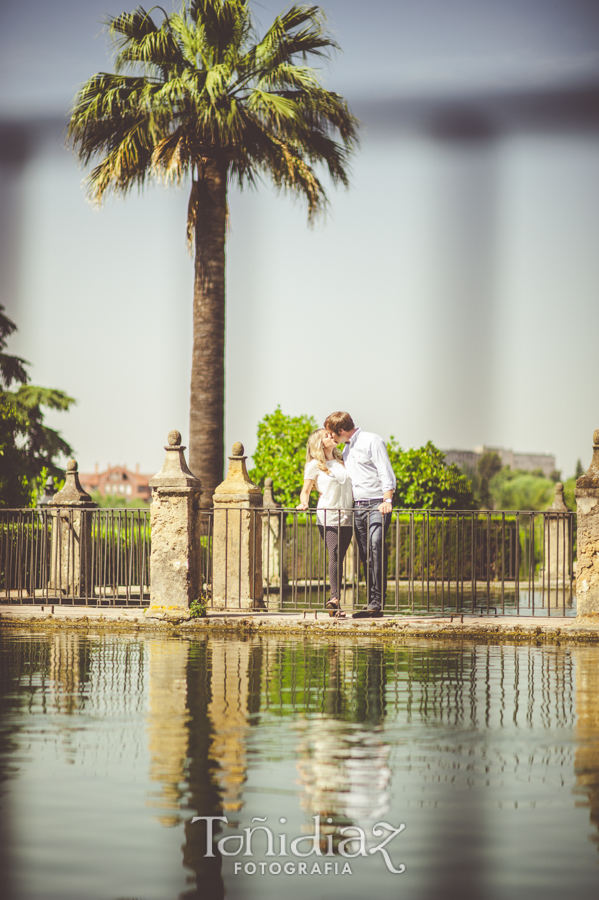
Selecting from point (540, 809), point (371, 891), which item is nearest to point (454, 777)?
point (540, 809)

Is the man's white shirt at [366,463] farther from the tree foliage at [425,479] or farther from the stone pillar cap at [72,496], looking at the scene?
the tree foliage at [425,479]

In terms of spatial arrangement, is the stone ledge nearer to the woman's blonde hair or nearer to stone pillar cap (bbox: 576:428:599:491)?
stone pillar cap (bbox: 576:428:599:491)

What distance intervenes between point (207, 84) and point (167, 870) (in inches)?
691

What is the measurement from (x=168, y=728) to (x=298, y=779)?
1.41 meters

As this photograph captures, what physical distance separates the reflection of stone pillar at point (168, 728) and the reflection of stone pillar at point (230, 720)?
0.17 meters

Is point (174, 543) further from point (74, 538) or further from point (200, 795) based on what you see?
point (200, 795)

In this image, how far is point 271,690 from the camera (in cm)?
742

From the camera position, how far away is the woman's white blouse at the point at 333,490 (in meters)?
12.0

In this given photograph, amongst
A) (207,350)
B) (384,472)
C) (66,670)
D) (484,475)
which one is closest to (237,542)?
(384,472)

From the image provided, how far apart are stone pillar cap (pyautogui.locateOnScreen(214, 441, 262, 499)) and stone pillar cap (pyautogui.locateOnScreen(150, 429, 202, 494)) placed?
2.86 ft

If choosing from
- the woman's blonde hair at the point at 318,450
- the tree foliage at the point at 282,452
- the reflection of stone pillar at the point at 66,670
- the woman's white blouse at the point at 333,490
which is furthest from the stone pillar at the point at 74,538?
the tree foliage at the point at 282,452

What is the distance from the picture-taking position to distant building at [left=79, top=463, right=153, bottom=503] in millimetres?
99062

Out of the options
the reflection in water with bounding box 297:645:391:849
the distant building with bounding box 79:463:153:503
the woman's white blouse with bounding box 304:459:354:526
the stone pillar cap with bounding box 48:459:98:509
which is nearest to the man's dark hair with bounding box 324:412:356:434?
the woman's white blouse with bounding box 304:459:354:526

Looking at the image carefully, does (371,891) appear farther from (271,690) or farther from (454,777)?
(271,690)
